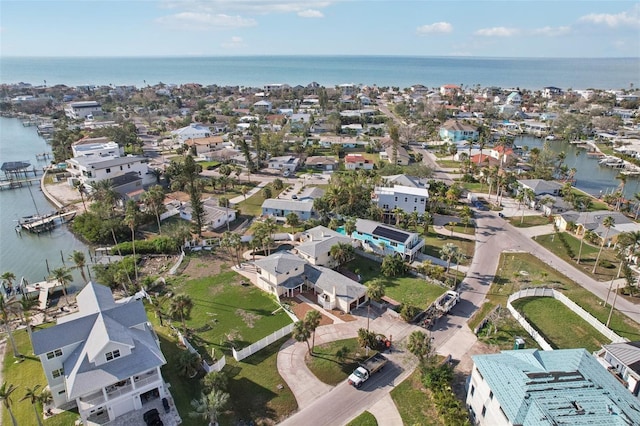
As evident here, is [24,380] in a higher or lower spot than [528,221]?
lower

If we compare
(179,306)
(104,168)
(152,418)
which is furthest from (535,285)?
(104,168)

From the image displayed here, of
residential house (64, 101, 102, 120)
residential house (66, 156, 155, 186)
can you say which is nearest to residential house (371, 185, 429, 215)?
residential house (66, 156, 155, 186)

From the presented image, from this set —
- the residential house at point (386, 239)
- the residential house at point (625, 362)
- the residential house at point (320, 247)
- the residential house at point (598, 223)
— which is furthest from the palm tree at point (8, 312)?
the residential house at point (598, 223)

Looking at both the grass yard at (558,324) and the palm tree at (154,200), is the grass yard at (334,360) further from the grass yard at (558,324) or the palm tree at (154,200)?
the palm tree at (154,200)

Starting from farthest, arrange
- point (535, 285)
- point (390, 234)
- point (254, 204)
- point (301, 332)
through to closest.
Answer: point (254, 204) → point (390, 234) → point (535, 285) → point (301, 332)

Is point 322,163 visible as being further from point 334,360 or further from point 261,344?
point 334,360

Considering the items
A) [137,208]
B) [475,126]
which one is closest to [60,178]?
[137,208]
